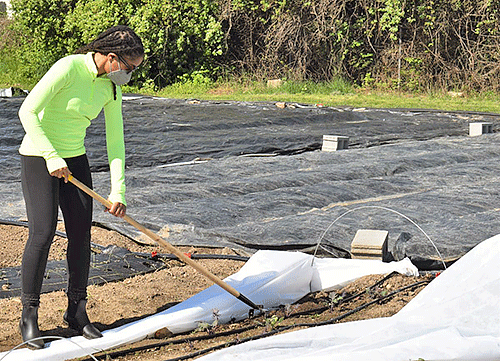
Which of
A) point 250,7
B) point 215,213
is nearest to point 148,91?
point 250,7

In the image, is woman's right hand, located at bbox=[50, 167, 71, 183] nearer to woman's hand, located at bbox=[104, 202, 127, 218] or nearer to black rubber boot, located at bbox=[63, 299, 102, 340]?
woman's hand, located at bbox=[104, 202, 127, 218]

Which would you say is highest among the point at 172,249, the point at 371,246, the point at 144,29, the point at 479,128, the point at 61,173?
the point at 144,29

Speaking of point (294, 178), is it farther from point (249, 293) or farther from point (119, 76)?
point (119, 76)

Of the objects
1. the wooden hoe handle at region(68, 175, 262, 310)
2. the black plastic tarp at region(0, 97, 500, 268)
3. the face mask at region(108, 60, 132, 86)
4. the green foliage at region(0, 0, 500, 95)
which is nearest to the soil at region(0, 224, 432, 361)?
the wooden hoe handle at region(68, 175, 262, 310)

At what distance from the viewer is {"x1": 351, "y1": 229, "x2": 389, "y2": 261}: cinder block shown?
384 centimetres

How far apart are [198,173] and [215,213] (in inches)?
51.6

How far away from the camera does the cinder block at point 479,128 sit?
28.5 feet

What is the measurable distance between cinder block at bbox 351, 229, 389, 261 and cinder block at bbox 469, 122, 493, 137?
531cm

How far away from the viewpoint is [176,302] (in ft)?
11.1

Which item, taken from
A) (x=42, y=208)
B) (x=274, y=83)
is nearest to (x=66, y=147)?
(x=42, y=208)

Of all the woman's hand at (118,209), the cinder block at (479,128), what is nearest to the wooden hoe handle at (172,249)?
the woman's hand at (118,209)

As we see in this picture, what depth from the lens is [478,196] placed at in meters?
5.28

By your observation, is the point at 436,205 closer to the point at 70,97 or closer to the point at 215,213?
the point at 215,213

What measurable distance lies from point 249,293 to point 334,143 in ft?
14.6
